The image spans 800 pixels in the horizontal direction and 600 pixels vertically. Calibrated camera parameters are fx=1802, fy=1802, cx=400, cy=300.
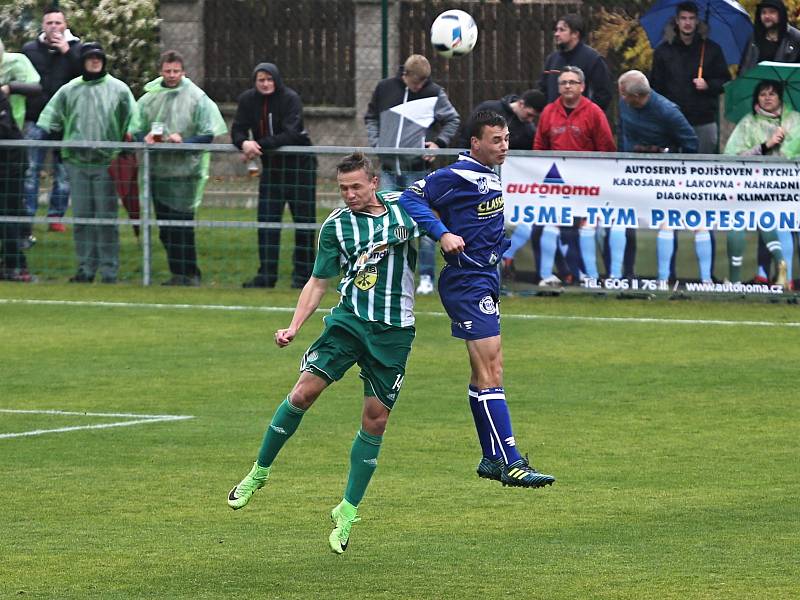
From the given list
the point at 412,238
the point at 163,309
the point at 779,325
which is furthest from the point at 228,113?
the point at 412,238

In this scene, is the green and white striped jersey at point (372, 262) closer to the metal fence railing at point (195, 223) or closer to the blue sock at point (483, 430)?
the blue sock at point (483, 430)

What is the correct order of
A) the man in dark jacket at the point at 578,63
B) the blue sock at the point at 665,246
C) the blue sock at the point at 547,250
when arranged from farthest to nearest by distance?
the man in dark jacket at the point at 578,63, the blue sock at the point at 547,250, the blue sock at the point at 665,246

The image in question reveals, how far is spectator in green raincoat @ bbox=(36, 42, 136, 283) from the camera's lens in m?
18.3

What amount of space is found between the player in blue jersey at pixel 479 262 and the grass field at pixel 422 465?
50cm

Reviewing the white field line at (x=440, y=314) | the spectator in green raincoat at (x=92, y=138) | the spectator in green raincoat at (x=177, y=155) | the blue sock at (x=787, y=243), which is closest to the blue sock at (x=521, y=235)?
the white field line at (x=440, y=314)

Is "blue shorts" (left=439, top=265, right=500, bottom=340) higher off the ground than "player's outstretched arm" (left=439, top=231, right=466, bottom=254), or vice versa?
"player's outstretched arm" (left=439, top=231, right=466, bottom=254)

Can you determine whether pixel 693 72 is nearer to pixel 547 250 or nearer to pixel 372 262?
pixel 547 250

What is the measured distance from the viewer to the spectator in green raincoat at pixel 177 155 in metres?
18.2

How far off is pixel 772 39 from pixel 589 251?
9.25 ft

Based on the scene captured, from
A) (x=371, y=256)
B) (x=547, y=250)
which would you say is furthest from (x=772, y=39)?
(x=371, y=256)

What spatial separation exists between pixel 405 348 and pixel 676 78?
32.1ft

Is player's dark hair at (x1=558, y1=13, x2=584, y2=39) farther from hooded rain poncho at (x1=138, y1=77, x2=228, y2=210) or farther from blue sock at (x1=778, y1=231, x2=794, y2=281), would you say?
hooded rain poncho at (x1=138, y1=77, x2=228, y2=210)

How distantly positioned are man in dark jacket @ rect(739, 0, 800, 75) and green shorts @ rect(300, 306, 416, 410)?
9.99 meters

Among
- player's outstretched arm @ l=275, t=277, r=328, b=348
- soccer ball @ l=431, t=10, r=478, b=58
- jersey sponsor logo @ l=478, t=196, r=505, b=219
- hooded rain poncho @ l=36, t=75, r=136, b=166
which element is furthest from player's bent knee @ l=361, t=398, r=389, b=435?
hooded rain poncho @ l=36, t=75, r=136, b=166
